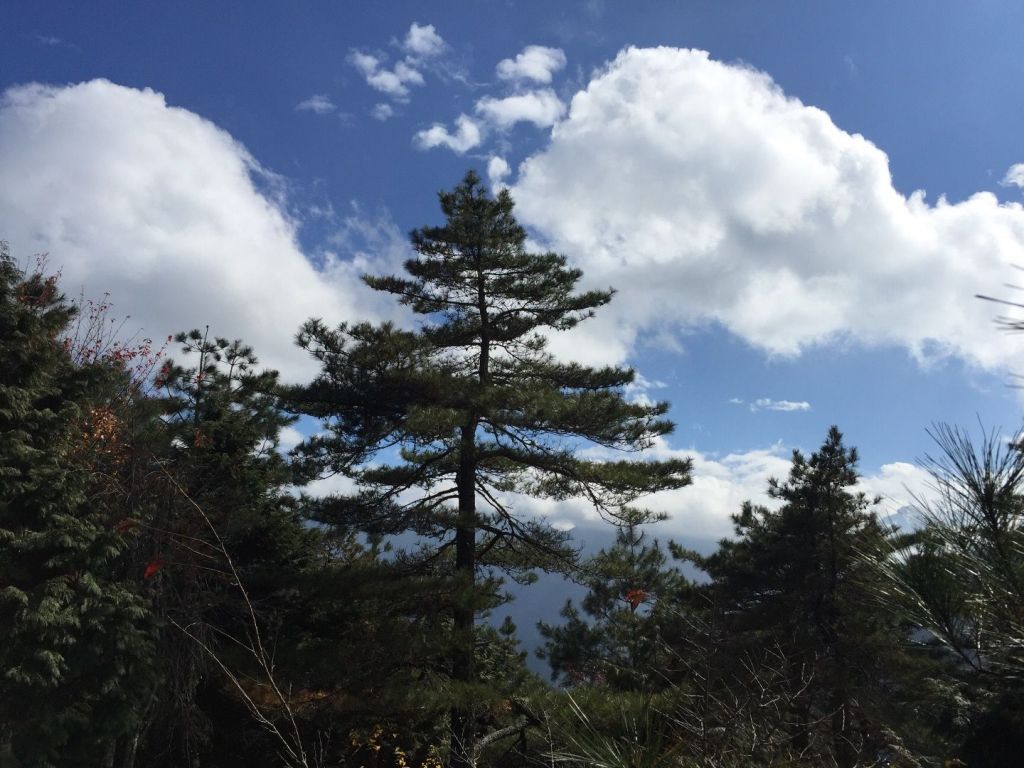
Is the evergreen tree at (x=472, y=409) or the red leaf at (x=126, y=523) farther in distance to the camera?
the evergreen tree at (x=472, y=409)

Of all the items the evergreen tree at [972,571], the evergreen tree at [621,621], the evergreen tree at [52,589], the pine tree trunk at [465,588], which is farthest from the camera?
the pine tree trunk at [465,588]

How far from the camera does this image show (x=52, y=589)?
7820mm

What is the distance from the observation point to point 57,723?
759cm

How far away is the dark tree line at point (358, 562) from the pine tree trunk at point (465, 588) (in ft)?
0.15

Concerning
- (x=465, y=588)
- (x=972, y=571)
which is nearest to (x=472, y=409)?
(x=465, y=588)

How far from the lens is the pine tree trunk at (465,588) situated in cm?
928

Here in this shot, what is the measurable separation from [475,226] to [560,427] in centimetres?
421

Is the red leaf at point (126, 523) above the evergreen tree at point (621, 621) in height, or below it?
above

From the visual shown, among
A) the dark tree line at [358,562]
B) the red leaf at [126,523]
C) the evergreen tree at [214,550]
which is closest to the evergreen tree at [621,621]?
the dark tree line at [358,562]

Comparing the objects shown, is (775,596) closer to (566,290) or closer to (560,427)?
(560,427)

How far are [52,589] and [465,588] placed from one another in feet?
17.0

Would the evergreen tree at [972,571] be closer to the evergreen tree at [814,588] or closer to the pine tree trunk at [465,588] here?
the pine tree trunk at [465,588]

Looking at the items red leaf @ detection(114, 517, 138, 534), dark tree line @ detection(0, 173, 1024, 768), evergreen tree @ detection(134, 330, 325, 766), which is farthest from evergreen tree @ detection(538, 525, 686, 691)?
evergreen tree @ detection(134, 330, 325, 766)

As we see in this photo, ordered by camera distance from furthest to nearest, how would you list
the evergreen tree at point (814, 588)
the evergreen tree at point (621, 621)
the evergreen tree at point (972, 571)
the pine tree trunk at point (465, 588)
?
the evergreen tree at point (814, 588) → the pine tree trunk at point (465, 588) → the evergreen tree at point (621, 621) → the evergreen tree at point (972, 571)
